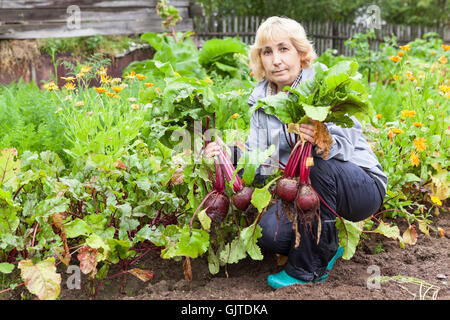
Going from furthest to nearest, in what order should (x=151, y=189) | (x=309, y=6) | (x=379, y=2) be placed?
(x=379, y=2) < (x=309, y=6) < (x=151, y=189)

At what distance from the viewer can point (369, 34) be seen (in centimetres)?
572

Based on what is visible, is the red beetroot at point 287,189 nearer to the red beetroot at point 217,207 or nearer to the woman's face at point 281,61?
the red beetroot at point 217,207

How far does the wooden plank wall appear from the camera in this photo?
19.1ft

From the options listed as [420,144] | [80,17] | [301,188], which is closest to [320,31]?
[80,17]

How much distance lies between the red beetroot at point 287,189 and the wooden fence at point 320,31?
805 cm

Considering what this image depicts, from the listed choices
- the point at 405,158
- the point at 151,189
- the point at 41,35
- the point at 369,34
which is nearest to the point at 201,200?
the point at 151,189

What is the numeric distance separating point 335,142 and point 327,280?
670mm

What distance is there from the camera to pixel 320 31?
11391 mm

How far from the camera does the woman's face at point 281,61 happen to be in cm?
212

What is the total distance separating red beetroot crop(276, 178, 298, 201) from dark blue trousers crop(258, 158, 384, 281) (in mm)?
164

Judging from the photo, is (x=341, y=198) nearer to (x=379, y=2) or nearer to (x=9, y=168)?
(x=9, y=168)

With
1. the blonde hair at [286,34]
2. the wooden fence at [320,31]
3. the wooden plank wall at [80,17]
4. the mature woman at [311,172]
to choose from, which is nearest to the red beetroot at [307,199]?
the mature woman at [311,172]

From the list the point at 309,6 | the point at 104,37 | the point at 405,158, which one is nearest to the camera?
the point at 405,158

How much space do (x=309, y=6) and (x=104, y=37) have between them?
33.6 feet
